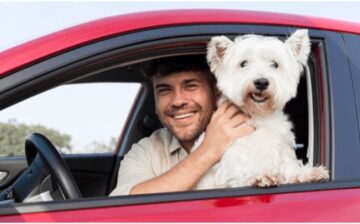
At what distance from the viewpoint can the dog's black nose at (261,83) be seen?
261 centimetres

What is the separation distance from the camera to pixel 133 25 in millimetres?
→ 2178

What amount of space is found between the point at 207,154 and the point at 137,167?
17.7 inches

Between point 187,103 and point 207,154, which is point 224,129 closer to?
point 207,154

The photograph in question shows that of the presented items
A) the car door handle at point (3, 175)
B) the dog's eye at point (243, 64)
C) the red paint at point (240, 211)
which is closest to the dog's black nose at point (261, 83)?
the dog's eye at point (243, 64)

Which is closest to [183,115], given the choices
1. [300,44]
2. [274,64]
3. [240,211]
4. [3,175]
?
[274,64]

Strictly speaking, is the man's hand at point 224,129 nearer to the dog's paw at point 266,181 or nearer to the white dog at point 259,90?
the white dog at point 259,90

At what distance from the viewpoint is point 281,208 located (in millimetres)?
2082

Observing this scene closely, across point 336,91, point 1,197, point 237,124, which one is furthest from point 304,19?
point 1,197

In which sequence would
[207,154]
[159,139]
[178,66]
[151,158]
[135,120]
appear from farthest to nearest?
[135,120] < [159,139] < [151,158] < [178,66] < [207,154]

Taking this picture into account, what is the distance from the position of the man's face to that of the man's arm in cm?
16

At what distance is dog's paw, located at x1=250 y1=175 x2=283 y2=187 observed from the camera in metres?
2.19

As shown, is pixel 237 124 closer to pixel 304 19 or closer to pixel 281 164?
pixel 281 164

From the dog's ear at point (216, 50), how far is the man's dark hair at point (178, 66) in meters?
0.06

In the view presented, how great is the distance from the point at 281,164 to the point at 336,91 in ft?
1.25
